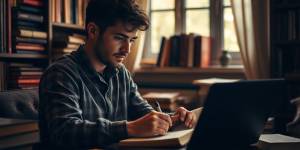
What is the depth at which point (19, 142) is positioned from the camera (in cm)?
131

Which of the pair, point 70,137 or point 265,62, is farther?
point 265,62

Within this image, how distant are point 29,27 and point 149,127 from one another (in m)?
1.86

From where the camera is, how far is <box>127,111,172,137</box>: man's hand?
1056 mm

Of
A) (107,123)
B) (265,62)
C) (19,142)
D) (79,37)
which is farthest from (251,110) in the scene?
(79,37)

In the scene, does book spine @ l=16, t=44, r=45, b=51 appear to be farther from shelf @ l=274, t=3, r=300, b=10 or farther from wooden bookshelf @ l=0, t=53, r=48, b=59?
shelf @ l=274, t=3, r=300, b=10

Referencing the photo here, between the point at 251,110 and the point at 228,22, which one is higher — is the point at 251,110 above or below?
below

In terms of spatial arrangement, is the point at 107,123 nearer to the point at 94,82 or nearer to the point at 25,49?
the point at 94,82

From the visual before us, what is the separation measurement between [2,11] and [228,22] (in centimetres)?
163

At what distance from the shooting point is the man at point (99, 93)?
1.10 metres

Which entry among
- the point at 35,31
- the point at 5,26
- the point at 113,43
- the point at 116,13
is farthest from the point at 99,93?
the point at 35,31

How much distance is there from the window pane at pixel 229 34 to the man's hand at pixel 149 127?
2.20m

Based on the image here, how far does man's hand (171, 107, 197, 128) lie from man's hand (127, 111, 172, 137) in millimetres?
214

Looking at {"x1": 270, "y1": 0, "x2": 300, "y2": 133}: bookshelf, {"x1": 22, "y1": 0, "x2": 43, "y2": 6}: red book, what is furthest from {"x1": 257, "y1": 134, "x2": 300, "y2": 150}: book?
{"x1": 22, "y1": 0, "x2": 43, "y2": 6}: red book

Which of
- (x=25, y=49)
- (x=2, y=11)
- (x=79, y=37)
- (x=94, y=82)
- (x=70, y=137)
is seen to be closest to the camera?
(x=70, y=137)
